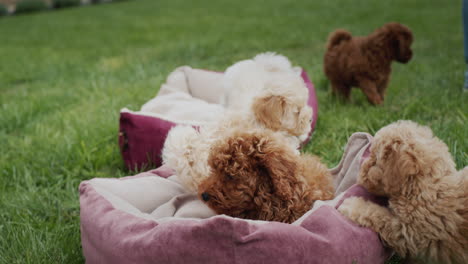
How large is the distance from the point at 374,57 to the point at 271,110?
6.28 ft

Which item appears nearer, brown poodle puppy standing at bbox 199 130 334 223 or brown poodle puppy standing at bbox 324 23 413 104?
brown poodle puppy standing at bbox 199 130 334 223

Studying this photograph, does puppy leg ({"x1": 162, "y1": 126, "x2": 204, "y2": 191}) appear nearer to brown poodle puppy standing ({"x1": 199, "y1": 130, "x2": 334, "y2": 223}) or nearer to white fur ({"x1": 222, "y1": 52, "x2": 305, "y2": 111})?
brown poodle puppy standing ({"x1": 199, "y1": 130, "x2": 334, "y2": 223})

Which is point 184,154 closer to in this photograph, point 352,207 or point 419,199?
point 352,207

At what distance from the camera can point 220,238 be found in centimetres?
177

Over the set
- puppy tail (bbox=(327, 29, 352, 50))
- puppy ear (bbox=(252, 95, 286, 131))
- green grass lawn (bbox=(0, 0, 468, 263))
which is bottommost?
green grass lawn (bbox=(0, 0, 468, 263))

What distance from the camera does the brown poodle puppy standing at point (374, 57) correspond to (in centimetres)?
423

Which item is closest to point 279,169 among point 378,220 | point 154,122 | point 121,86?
point 378,220

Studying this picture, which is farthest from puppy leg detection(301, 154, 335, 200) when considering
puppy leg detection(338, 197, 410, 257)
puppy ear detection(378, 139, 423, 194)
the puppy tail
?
the puppy tail

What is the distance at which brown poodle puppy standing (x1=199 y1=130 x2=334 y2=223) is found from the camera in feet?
7.18

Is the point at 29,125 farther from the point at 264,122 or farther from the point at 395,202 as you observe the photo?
the point at 395,202

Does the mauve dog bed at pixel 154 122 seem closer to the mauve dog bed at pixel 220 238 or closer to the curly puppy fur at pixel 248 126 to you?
the curly puppy fur at pixel 248 126

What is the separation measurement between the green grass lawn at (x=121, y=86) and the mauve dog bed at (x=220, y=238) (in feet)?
1.49

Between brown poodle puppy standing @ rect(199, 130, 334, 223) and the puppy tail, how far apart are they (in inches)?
102

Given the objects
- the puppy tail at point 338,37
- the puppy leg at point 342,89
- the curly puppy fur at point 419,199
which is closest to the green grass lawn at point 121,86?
the puppy leg at point 342,89
